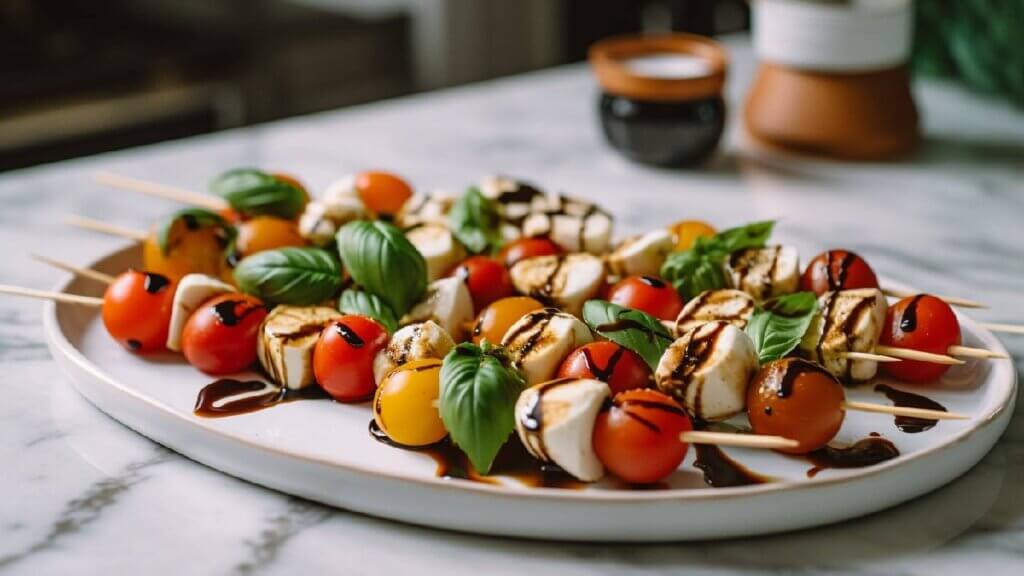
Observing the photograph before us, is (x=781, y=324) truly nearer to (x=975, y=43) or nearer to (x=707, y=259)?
(x=707, y=259)

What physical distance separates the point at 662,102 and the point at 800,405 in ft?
3.76

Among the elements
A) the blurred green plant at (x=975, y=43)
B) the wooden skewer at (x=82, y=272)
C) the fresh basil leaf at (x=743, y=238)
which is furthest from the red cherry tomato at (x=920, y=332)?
the blurred green plant at (x=975, y=43)

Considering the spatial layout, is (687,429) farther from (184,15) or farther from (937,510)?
(184,15)

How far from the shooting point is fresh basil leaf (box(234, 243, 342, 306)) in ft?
4.98

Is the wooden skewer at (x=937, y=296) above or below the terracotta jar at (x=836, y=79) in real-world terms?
below

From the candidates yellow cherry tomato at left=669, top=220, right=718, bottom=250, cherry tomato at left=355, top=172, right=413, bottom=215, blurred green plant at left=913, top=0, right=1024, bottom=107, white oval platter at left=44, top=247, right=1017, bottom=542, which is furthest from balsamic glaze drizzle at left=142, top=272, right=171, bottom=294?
blurred green plant at left=913, top=0, right=1024, bottom=107

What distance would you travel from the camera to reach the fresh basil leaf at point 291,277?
1519mm

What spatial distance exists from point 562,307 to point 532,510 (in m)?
0.44

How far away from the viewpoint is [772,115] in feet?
7.88

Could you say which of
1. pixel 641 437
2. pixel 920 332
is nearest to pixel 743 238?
pixel 920 332

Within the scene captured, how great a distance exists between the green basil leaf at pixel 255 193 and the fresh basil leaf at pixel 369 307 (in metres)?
0.29

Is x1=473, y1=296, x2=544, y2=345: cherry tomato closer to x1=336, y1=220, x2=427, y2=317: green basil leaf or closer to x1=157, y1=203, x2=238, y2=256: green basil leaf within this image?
x1=336, y1=220, x2=427, y2=317: green basil leaf

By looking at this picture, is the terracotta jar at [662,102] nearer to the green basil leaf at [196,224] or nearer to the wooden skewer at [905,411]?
the green basil leaf at [196,224]

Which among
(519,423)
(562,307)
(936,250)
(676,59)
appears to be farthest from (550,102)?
(519,423)
